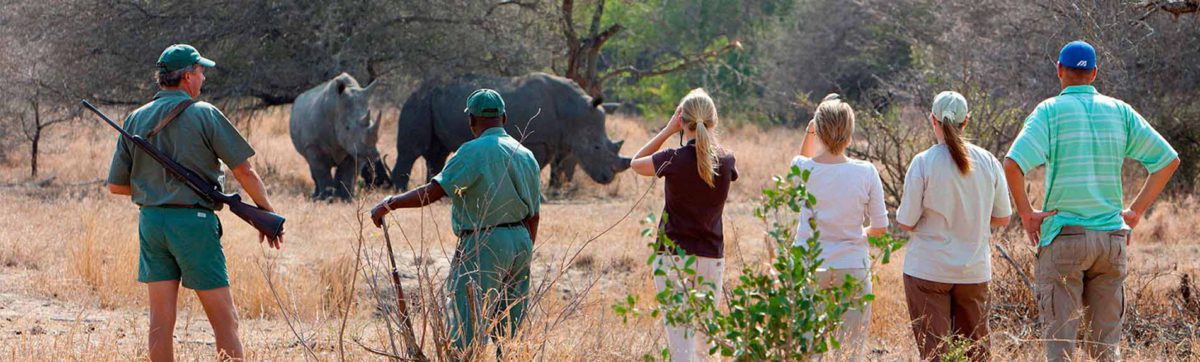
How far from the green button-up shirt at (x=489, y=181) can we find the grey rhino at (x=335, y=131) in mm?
8543

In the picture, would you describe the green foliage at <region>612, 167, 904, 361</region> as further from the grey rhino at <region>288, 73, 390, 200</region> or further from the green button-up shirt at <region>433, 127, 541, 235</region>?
the grey rhino at <region>288, 73, 390, 200</region>

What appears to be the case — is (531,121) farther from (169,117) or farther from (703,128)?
(169,117)

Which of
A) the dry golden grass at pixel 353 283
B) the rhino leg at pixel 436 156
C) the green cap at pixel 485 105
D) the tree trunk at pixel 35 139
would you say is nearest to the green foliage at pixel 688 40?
the rhino leg at pixel 436 156

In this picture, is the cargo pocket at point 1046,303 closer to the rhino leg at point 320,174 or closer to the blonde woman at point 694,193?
the blonde woman at point 694,193

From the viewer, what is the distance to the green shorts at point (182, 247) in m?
5.20

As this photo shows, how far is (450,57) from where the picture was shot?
17500 millimetres

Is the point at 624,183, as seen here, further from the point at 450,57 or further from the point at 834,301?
the point at 834,301

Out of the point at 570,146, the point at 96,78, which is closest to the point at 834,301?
the point at 570,146

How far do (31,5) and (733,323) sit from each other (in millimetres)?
15219

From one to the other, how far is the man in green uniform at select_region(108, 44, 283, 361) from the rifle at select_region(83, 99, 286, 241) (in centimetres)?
5

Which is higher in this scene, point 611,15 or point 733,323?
point 611,15

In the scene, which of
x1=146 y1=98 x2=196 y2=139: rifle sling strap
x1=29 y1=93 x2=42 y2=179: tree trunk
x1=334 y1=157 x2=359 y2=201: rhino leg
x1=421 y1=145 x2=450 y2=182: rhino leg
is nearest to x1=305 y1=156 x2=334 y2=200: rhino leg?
x1=334 y1=157 x2=359 y2=201: rhino leg

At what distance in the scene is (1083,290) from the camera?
5.75 m

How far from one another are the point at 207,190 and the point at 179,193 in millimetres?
119
